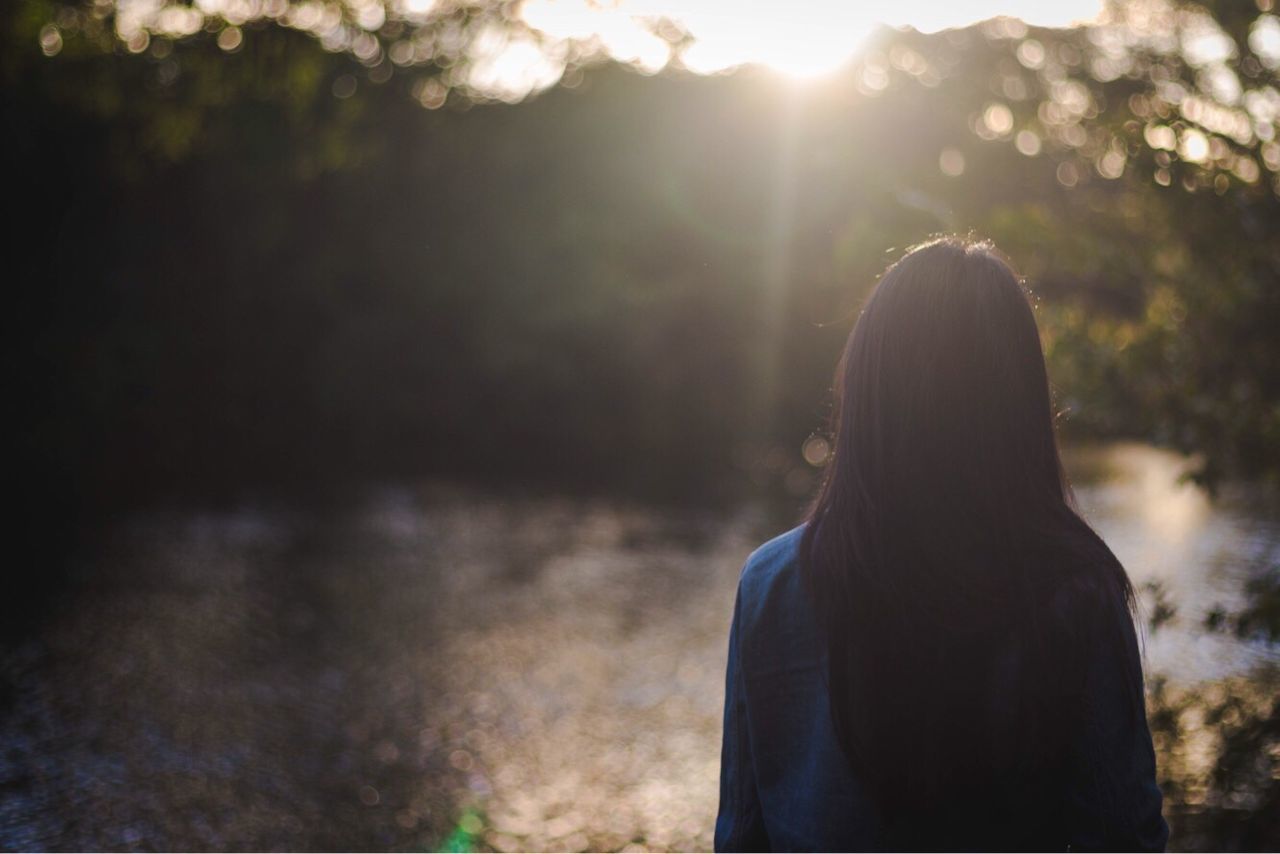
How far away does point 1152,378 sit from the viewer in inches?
196

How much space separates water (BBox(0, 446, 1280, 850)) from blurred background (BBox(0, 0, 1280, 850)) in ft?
0.17

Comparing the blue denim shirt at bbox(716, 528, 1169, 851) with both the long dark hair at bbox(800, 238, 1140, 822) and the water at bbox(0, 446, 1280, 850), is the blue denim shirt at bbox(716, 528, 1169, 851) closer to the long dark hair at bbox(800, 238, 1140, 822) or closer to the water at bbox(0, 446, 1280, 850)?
the long dark hair at bbox(800, 238, 1140, 822)

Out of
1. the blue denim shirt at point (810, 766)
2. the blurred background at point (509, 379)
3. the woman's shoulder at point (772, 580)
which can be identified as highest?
the blurred background at point (509, 379)

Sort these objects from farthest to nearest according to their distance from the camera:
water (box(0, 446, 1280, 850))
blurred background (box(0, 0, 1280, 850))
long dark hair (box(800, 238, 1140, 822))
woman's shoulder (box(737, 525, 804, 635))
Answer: water (box(0, 446, 1280, 850)) < blurred background (box(0, 0, 1280, 850)) < woman's shoulder (box(737, 525, 804, 635)) < long dark hair (box(800, 238, 1140, 822))

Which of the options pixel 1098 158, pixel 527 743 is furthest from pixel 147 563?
pixel 1098 158

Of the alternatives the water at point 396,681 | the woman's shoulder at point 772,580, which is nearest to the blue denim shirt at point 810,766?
the woman's shoulder at point 772,580

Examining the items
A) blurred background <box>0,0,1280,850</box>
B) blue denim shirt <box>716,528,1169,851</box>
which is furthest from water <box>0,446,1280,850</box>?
blue denim shirt <box>716,528,1169,851</box>

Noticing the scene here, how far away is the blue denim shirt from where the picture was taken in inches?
55.5

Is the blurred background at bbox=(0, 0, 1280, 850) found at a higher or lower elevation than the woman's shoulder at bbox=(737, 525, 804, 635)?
higher

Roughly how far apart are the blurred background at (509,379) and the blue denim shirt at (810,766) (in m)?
0.87

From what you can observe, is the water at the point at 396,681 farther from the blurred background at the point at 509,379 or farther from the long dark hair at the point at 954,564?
the long dark hair at the point at 954,564

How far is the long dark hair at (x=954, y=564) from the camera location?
1.38 m

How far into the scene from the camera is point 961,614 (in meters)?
1.38

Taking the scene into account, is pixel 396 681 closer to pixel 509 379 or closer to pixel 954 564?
pixel 954 564
